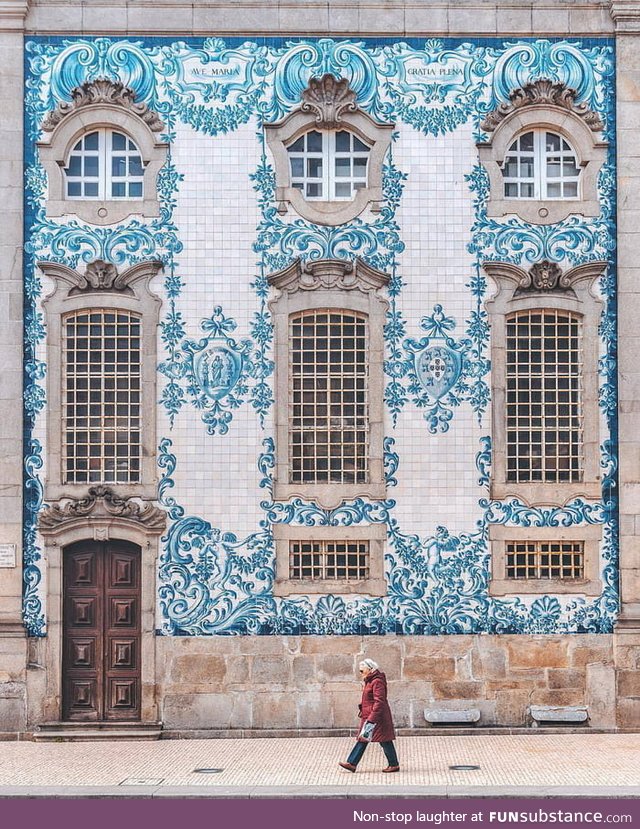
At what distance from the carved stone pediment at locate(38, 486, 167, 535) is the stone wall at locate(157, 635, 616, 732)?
163 centimetres

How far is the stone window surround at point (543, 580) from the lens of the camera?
1798 centimetres

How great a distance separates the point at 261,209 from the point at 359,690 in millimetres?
6527

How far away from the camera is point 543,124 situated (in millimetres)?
18359

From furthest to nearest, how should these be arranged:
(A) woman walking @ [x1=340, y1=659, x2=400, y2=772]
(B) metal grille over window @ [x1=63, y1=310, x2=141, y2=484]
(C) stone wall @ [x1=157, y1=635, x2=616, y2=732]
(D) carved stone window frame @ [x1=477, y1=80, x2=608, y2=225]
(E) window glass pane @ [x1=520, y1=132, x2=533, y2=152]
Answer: (E) window glass pane @ [x1=520, y1=132, x2=533, y2=152] < (D) carved stone window frame @ [x1=477, y1=80, x2=608, y2=225] < (B) metal grille over window @ [x1=63, y1=310, x2=141, y2=484] < (C) stone wall @ [x1=157, y1=635, x2=616, y2=732] < (A) woman walking @ [x1=340, y1=659, x2=400, y2=772]

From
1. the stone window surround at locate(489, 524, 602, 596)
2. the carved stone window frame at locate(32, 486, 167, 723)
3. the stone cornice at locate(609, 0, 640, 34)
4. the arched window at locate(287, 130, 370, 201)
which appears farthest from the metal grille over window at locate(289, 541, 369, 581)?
the stone cornice at locate(609, 0, 640, 34)

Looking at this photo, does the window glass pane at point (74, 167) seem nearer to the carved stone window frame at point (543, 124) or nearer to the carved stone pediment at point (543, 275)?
the carved stone window frame at point (543, 124)

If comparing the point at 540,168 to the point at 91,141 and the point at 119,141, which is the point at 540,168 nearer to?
the point at 119,141

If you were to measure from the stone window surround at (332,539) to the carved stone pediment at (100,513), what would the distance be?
163cm

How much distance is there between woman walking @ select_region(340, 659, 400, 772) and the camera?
14828 millimetres

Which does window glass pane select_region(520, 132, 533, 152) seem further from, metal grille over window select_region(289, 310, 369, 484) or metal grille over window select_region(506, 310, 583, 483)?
metal grille over window select_region(289, 310, 369, 484)

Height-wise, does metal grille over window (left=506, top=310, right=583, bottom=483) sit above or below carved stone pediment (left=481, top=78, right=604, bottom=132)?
below

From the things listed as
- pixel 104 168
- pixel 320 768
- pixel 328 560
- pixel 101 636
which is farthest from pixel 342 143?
pixel 320 768

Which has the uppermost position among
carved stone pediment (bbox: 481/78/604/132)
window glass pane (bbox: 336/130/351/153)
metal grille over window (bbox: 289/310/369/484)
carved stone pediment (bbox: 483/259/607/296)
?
carved stone pediment (bbox: 481/78/604/132)

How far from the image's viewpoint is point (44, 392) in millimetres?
18062
